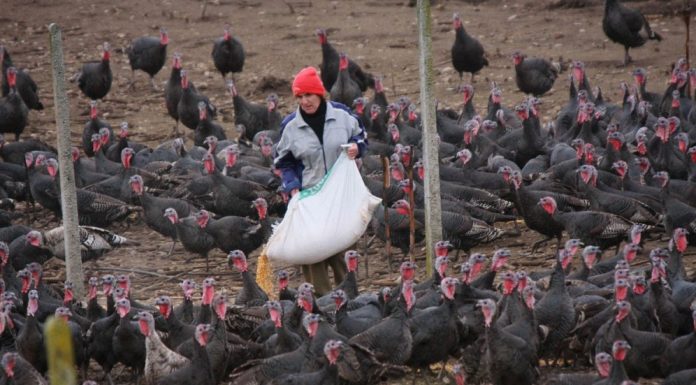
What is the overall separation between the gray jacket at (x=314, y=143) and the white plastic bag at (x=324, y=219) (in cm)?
12

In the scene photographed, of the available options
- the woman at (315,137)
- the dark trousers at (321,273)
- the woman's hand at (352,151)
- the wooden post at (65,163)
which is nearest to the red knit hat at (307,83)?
the woman at (315,137)

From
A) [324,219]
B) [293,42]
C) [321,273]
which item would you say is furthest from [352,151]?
[293,42]

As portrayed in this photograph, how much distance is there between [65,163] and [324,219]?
1831mm

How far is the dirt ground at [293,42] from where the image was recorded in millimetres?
16266

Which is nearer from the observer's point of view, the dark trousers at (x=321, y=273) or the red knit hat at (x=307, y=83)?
the red knit hat at (x=307, y=83)

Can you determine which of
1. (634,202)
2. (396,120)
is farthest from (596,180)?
(396,120)

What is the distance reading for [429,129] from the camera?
8.75 meters

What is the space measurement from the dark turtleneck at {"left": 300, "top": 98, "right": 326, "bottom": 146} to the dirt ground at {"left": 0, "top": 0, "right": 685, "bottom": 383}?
14.8ft

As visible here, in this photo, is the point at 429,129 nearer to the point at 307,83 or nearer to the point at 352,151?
the point at 352,151

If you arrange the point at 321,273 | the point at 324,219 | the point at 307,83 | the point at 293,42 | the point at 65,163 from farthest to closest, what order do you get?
the point at 293,42 < the point at 321,273 < the point at 65,163 < the point at 324,219 < the point at 307,83

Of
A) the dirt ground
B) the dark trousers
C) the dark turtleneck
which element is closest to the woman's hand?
the dark turtleneck

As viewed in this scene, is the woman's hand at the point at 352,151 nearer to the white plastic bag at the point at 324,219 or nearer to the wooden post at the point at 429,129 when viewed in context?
the white plastic bag at the point at 324,219

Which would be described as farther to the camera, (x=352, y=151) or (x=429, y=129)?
(x=429, y=129)

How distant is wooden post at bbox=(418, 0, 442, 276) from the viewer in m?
8.65
